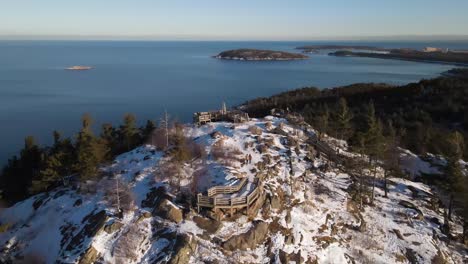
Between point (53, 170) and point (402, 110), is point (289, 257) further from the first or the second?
point (402, 110)

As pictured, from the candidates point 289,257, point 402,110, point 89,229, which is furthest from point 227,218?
point 402,110

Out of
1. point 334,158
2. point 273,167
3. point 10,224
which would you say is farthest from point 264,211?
point 10,224

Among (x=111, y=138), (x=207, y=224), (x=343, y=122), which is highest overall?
(x=343, y=122)

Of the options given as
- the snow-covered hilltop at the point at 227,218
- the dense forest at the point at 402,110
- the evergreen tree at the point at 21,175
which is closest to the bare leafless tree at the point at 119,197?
the snow-covered hilltop at the point at 227,218

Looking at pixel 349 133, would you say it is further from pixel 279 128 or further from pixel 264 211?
pixel 264 211

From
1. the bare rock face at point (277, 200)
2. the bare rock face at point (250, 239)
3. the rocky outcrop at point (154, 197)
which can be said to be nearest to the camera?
the bare rock face at point (250, 239)

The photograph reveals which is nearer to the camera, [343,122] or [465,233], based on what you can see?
[465,233]

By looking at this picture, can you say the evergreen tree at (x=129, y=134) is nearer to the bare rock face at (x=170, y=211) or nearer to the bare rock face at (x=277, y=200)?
the bare rock face at (x=170, y=211)
